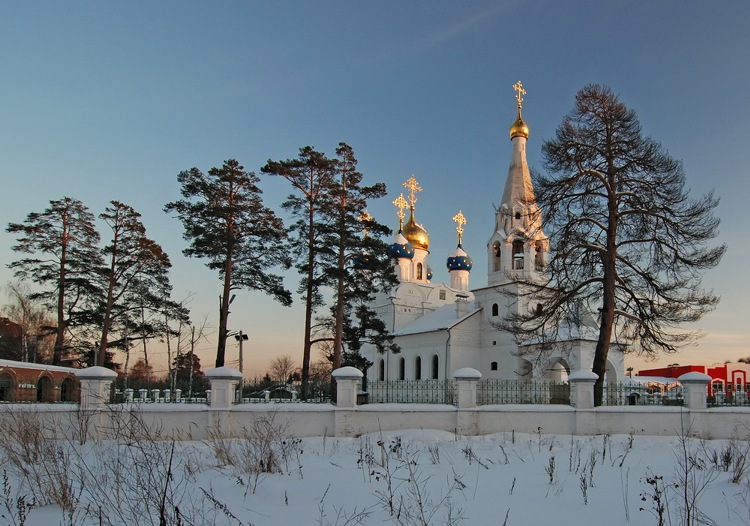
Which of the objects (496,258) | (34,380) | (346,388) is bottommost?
(34,380)

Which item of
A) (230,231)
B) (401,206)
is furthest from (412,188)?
(230,231)

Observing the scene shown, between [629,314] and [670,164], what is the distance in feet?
14.0

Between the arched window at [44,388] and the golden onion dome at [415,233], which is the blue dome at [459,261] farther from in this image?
the arched window at [44,388]

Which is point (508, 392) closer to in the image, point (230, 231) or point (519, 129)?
point (230, 231)

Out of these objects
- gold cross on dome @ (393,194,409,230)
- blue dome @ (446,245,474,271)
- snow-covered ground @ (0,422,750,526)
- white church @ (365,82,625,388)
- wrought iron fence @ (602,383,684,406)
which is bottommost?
snow-covered ground @ (0,422,750,526)

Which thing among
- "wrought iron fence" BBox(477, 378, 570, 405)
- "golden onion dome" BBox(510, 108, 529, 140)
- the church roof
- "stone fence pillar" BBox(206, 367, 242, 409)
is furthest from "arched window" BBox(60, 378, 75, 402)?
"golden onion dome" BBox(510, 108, 529, 140)

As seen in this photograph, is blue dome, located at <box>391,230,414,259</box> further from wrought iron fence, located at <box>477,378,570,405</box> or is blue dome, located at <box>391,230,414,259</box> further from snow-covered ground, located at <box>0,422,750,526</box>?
snow-covered ground, located at <box>0,422,750,526</box>

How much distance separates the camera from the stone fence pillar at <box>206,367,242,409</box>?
42.0 ft

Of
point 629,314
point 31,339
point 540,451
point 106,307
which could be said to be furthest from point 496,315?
point 31,339

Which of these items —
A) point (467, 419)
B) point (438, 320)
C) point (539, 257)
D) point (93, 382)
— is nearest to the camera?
point (93, 382)

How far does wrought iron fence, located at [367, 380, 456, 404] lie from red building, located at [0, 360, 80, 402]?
11.7 metres

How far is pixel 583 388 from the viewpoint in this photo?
13789 mm

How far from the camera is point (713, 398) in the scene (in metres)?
15.5

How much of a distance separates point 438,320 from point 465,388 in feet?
83.7
